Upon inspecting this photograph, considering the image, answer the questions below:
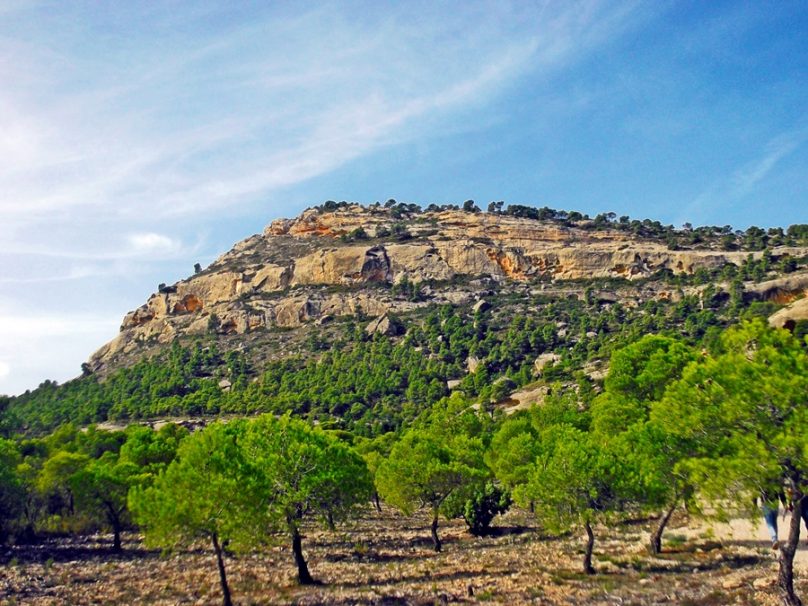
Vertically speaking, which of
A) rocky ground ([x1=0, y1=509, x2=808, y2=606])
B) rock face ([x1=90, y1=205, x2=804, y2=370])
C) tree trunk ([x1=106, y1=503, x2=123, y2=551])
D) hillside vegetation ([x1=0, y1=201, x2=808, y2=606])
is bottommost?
rocky ground ([x1=0, y1=509, x2=808, y2=606])

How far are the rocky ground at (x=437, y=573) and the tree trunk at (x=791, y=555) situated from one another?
92cm

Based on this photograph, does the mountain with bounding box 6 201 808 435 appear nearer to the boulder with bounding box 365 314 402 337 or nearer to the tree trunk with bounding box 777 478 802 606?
the boulder with bounding box 365 314 402 337

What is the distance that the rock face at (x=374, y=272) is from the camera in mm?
162125

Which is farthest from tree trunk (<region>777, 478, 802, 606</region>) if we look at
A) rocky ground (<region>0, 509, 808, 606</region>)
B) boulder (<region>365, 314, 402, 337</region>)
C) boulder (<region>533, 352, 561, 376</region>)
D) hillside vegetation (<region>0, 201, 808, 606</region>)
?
boulder (<region>365, 314, 402, 337</region>)

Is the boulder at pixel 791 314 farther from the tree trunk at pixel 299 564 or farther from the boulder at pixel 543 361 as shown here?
the tree trunk at pixel 299 564

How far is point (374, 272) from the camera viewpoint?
576ft

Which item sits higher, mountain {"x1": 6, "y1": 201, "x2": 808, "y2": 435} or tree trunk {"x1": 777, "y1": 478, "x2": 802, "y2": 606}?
mountain {"x1": 6, "y1": 201, "x2": 808, "y2": 435}

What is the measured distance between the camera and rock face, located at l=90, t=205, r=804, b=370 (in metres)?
162

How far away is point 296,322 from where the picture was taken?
6353 inches

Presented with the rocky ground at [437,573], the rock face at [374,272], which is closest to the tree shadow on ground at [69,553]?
the rocky ground at [437,573]

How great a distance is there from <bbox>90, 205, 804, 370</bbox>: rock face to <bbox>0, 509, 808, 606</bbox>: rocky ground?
118783mm

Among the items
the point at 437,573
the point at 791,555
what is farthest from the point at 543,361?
the point at 791,555

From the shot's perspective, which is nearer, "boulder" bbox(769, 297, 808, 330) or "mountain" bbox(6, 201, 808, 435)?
"boulder" bbox(769, 297, 808, 330)

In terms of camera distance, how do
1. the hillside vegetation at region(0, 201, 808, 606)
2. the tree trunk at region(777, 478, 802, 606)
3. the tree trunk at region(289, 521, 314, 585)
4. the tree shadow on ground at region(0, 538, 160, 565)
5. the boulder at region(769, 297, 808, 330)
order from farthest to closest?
the boulder at region(769, 297, 808, 330), the tree shadow on ground at region(0, 538, 160, 565), the tree trunk at region(289, 521, 314, 585), the hillside vegetation at region(0, 201, 808, 606), the tree trunk at region(777, 478, 802, 606)
